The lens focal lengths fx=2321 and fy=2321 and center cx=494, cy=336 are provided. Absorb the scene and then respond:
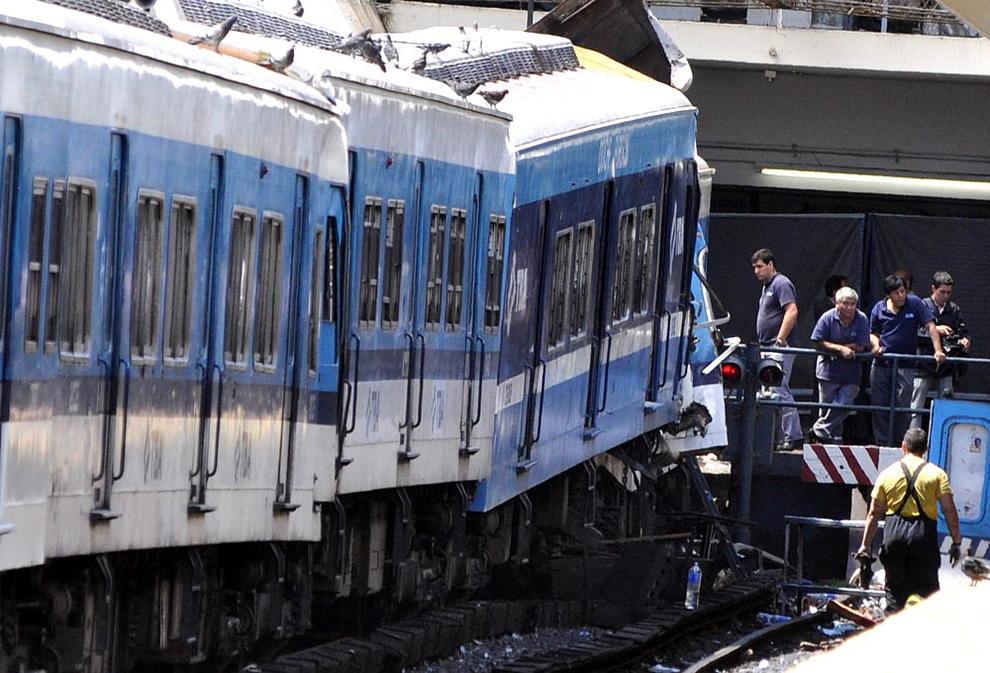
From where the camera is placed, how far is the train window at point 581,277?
17.9 meters

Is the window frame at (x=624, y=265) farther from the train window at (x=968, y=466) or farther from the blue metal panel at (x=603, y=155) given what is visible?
the train window at (x=968, y=466)

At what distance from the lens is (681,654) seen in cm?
1797

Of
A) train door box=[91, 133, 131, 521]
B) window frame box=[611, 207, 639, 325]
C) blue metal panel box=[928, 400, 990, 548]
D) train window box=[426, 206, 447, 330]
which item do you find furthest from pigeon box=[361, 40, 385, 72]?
blue metal panel box=[928, 400, 990, 548]

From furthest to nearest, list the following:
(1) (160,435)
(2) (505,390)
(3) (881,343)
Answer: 1. (3) (881,343)
2. (2) (505,390)
3. (1) (160,435)

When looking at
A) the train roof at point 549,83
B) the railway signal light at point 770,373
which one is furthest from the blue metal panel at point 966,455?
the train roof at point 549,83

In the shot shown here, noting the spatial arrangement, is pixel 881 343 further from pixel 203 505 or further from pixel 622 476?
pixel 203 505

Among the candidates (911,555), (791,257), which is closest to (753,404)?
(791,257)

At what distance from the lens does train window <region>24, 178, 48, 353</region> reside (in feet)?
28.6

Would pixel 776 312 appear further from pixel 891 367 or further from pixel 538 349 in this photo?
pixel 538 349

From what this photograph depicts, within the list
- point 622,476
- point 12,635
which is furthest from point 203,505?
point 622,476

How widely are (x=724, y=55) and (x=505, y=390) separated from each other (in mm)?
13705

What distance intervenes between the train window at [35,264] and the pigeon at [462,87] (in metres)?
6.64

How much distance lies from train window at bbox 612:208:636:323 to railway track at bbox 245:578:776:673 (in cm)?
249

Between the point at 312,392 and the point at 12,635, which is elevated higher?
the point at 312,392
